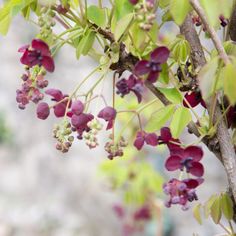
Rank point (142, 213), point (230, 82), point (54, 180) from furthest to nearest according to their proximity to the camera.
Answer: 1. point (54, 180)
2. point (142, 213)
3. point (230, 82)

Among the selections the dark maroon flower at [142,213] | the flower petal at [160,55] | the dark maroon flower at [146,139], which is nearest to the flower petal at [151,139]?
the dark maroon flower at [146,139]

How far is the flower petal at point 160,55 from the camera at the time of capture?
0.53 m

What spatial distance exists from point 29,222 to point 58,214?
0.19m

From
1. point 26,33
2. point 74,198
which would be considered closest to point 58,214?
point 74,198

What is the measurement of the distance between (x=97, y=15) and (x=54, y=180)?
10.7 ft

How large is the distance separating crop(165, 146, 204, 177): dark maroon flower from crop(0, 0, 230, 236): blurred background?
2.44m

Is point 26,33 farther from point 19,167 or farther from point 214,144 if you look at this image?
point 214,144

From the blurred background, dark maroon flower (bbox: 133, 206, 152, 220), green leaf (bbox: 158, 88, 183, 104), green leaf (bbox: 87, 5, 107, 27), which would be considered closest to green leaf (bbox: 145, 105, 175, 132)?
green leaf (bbox: 158, 88, 183, 104)

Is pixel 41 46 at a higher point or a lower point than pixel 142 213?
lower

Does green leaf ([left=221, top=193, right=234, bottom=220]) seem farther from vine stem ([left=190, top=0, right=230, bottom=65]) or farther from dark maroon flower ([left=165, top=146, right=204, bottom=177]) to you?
vine stem ([left=190, top=0, right=230, bottom=65])

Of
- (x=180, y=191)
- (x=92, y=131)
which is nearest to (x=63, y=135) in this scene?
(x=92, y=131)

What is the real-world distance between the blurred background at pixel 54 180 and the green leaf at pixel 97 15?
2.48 metres

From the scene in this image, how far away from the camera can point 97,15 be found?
583 millimetres

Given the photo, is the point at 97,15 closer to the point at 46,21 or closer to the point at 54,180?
the point at 46,21
